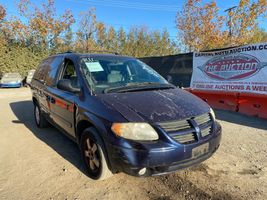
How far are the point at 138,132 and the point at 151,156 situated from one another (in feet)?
0.99

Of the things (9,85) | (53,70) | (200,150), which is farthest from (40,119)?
(9,85)

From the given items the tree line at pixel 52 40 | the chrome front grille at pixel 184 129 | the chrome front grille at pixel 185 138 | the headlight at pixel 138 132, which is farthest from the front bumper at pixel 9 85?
→ the chrome front grille at pixel 185 138

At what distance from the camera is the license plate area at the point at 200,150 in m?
2.73

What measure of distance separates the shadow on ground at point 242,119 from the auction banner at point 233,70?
75cm

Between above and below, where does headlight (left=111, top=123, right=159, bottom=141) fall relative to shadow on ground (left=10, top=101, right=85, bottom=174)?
above

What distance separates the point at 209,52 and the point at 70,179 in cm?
647

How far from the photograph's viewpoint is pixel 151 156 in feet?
8.38

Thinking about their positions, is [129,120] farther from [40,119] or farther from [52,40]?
[52,40]

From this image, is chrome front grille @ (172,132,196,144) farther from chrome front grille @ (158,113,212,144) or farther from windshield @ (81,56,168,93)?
windshield @ (81,56,168,93)

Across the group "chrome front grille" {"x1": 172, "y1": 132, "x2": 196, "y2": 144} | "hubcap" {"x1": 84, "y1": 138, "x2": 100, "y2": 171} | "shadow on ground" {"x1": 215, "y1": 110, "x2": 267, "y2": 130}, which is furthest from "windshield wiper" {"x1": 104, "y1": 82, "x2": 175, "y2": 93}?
"shadow on ground" {"x1": 215, "y1": 110, "x2": 267, "y2": 130}

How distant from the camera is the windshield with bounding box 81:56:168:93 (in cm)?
355

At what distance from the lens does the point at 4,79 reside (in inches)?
704

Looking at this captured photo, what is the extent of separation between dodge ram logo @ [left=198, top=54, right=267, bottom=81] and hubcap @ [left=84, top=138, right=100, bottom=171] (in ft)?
17.7

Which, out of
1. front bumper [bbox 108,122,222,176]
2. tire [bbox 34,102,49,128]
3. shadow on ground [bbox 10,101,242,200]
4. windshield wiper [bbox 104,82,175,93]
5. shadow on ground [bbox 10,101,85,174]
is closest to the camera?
front bumper [bbox 108,122,222,176]
